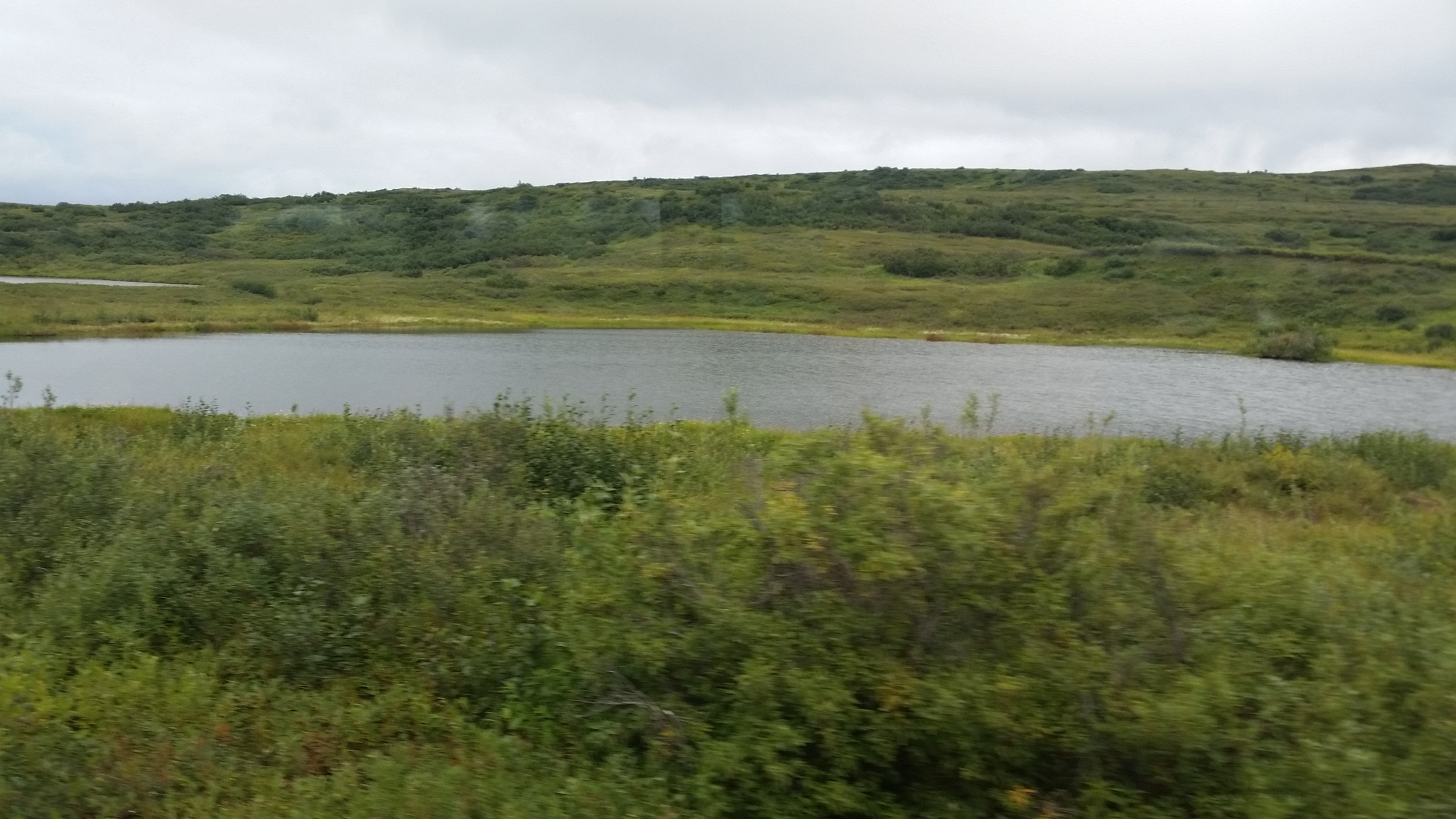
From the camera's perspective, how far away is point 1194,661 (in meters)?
4.48

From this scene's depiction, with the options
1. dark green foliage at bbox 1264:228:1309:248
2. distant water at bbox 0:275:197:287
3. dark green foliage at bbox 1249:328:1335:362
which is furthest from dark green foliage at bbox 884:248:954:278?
distant water at bbox 0:275:197:287

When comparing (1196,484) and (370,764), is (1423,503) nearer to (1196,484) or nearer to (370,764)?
(1196,484)

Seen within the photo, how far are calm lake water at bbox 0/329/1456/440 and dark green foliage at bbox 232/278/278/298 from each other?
23.4 meters

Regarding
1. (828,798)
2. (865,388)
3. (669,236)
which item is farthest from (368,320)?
(828,798)

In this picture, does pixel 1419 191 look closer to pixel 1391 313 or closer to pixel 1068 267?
pixel 1068 267

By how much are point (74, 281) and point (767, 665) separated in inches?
2707

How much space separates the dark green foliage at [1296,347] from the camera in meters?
35.6

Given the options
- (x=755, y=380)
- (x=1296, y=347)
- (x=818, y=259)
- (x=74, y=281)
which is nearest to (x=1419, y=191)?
(x=818, y=259)

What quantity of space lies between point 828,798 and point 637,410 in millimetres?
16559

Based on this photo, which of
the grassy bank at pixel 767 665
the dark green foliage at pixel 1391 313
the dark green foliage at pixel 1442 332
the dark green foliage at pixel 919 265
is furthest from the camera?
the dark green foliage at pixel 919 265

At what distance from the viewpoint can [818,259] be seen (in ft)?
236

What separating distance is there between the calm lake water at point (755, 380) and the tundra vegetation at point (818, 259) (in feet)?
24.6

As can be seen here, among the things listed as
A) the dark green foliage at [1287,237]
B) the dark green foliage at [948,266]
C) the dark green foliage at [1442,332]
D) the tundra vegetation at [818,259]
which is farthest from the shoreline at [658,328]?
the dark green foliage at [1287,237]

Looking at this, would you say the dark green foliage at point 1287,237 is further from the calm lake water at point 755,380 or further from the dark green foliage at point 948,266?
the calm lake water at point 755,380
